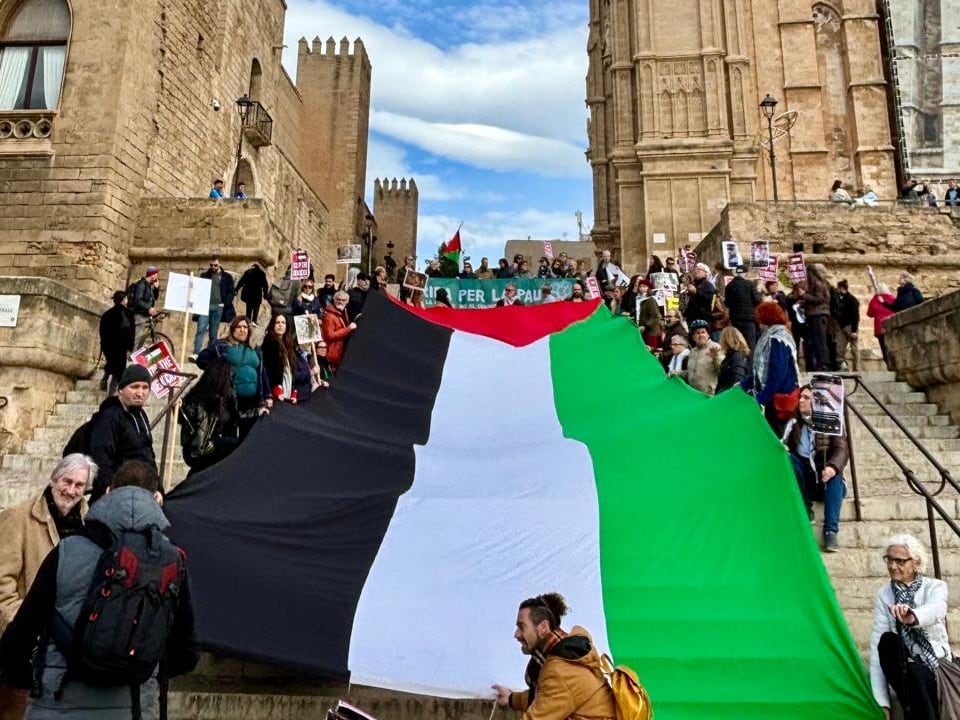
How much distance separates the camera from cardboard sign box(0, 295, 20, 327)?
7145 mm

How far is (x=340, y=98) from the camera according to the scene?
36500mm

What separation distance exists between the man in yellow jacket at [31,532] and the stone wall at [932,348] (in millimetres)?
7689

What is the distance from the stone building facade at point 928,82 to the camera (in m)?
21.7

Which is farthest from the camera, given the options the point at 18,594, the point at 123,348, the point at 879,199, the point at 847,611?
the point at 879,199

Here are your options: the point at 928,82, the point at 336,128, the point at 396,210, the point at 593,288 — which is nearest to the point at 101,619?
the point at 593,288

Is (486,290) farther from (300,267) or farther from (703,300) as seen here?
(703,300)

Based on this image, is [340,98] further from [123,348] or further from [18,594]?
[18,594]

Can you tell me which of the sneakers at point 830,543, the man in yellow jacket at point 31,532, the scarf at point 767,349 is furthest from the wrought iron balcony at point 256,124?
the sneakers at point 830,543

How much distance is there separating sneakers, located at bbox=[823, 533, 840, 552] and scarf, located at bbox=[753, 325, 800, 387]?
1.38 metres

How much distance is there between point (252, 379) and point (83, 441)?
169 centimetres

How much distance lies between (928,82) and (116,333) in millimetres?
25165

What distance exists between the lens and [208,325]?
993 centimetres

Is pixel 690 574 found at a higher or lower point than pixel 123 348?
lower

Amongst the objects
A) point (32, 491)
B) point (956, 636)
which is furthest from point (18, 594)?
point (956, 636)
